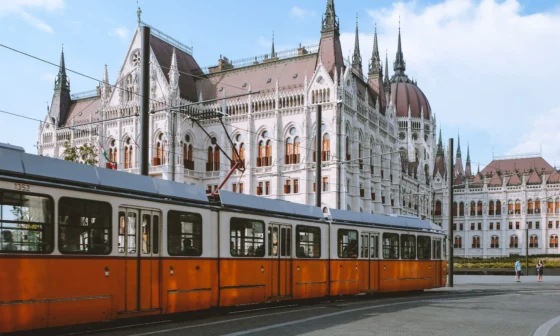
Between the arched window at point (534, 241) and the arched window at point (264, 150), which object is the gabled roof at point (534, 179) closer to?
the arched window at point (534, 241)

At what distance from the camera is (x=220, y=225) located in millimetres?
16250

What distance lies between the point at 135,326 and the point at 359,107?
53158 millimetres

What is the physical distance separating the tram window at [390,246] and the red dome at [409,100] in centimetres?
10615

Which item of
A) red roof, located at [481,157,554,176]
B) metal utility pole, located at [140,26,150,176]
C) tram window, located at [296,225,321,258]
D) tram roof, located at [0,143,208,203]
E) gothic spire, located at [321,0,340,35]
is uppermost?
gothic spire, located at [321,0,340,35]

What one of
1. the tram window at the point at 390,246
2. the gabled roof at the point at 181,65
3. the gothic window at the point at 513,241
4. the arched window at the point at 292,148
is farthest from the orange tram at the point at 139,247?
the gothic window at the point at 513,241

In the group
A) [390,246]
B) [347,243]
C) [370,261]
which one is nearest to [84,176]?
[347,243]

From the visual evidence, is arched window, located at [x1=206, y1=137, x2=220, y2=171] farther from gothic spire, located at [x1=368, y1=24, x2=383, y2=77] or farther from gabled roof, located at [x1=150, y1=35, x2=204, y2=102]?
gothic spire, located at [x1=368, y1=24, x2=383, y2=77]

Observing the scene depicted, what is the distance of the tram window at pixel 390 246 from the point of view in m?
24.4

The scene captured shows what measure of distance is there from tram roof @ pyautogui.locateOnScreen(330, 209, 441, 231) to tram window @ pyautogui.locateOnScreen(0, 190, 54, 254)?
11.8 m

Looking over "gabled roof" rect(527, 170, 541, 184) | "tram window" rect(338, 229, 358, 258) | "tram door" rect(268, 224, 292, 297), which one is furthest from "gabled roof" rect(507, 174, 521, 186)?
"tram door" rect(268, 224, 292, 297)

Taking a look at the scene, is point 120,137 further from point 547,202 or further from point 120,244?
point 547,202

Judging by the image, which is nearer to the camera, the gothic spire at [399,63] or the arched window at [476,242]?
the arched window at [476,242]

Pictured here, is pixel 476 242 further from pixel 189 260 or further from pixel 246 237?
pixel 189 260

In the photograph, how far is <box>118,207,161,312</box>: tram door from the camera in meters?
13.3
